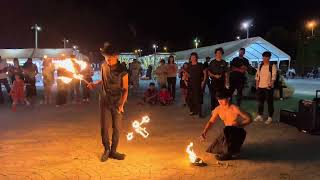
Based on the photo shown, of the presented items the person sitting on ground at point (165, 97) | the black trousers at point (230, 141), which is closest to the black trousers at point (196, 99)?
the person sitting on ground at point (165, 97)

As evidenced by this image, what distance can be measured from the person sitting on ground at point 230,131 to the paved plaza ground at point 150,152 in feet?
0.55

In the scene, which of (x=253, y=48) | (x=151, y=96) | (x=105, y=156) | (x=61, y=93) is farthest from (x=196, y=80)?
(x=253, y=48)

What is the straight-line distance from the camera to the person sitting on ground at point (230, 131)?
6.65m

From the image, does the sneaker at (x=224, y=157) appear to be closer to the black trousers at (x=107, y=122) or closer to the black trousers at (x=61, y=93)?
the black trousers at (x=107, y=122)

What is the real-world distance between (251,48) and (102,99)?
2341 centimetres

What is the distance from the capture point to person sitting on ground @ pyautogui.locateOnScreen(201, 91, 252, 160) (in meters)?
6.65

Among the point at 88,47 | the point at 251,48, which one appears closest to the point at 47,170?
the point at 251,48

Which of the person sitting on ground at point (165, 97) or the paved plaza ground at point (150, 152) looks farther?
the person sitting on ground at point (165, 97)

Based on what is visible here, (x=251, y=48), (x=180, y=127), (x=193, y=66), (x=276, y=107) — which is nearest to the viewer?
(x=180, y=127)

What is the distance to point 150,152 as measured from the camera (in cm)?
721

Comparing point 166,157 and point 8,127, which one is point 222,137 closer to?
point 166,157

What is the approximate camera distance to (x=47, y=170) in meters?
6.12

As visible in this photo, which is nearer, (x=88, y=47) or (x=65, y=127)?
(x=65, y=127)

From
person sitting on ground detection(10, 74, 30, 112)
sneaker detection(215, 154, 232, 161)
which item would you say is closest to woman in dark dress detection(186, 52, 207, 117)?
sneaker detection(215, 154, 232, 161)
